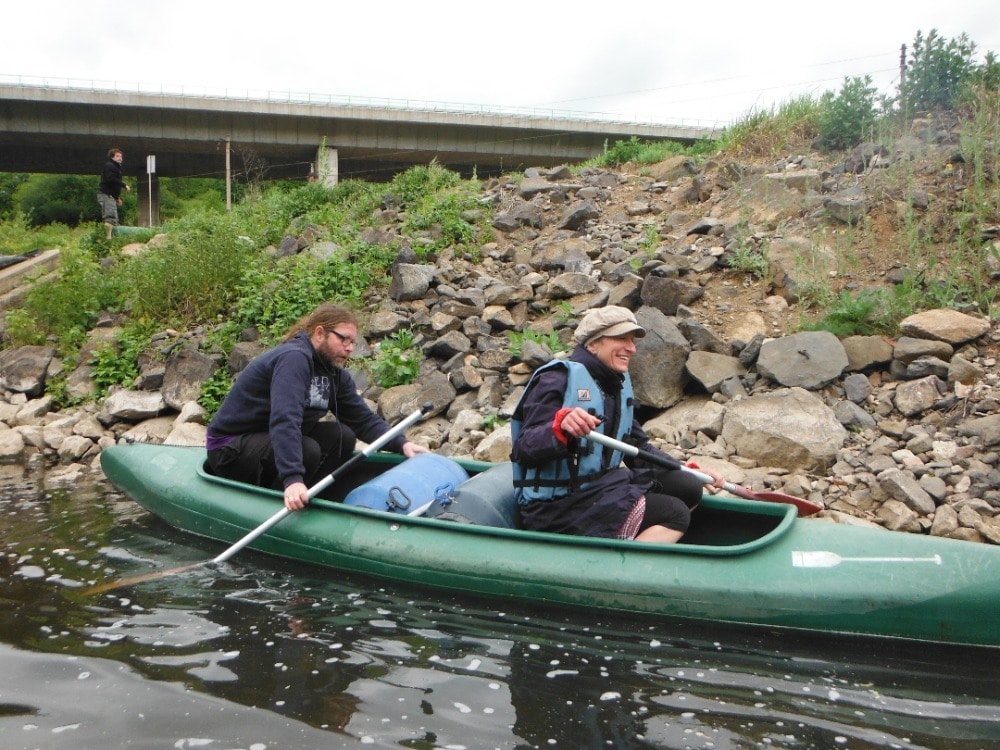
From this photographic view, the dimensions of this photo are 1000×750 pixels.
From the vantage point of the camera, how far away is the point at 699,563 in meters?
4.04

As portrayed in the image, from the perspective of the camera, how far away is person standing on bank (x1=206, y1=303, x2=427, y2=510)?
191 inches

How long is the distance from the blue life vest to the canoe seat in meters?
0.28

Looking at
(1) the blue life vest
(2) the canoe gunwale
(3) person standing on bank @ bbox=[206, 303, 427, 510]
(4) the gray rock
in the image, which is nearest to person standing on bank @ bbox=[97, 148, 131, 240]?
(3) person standing on bank @ bbox=[206, 303, 427, 510]

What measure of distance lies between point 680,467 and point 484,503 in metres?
1.06

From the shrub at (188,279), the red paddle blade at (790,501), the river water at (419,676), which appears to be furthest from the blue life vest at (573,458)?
the shrub at (188,279)

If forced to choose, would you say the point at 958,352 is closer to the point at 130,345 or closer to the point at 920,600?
the point at 920,600

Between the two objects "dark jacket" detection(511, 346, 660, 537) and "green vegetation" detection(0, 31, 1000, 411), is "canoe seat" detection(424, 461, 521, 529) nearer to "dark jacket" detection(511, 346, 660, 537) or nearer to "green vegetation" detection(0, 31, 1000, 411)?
"dark jacket" detection(511, 346, 660, 537)

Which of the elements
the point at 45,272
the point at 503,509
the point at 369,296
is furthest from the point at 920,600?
the point at 45,272

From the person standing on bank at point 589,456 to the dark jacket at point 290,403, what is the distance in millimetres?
1345

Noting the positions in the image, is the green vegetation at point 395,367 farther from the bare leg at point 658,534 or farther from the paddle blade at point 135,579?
the bare leg at point 658,534

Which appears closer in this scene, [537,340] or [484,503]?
[484,503]

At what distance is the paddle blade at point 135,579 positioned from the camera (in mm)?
4637

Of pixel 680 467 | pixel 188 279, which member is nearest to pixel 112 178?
pixel 188 279

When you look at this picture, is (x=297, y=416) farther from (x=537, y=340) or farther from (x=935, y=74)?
(x=935, y=74)
